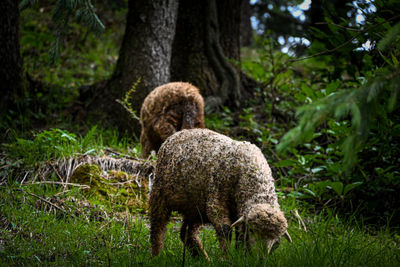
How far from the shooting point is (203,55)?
7.62 meters

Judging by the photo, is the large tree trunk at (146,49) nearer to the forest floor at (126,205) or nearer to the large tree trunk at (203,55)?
the forest floor at (126,205)

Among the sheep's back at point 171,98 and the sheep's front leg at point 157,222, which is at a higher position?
the sheep's back at point 171,98

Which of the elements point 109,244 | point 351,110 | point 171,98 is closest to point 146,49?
point 171,98

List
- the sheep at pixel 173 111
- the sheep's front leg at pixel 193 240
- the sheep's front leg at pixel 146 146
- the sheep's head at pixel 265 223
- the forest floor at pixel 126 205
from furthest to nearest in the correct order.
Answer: the sheep's front leg at pixel 146 146, the sheep at pixel 173 111, the sheep's front leg at pixel 193 240, the forest floor at pixel 126 205, the sheep's head at pixel 265 223

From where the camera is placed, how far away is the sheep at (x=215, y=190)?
250 cm

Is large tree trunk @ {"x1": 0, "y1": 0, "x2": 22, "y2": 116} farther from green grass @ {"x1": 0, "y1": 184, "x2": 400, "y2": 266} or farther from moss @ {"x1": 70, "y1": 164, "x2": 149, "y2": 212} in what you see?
moss @ {"x1": 70, "y1": 164, "x2": 149, "y2": 212}

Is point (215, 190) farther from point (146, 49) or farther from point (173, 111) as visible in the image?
point (146, 49)

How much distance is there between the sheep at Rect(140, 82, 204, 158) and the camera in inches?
182

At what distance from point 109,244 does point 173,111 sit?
195cm

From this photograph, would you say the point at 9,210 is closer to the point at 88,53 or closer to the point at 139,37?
the point at 139,37

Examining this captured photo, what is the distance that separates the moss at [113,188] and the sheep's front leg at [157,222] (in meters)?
1.23

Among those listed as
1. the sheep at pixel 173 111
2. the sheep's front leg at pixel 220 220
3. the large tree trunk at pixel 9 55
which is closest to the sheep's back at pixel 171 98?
the sheep at pixel 173 111

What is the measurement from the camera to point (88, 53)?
12.5 metres

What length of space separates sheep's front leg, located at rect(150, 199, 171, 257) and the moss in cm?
123
